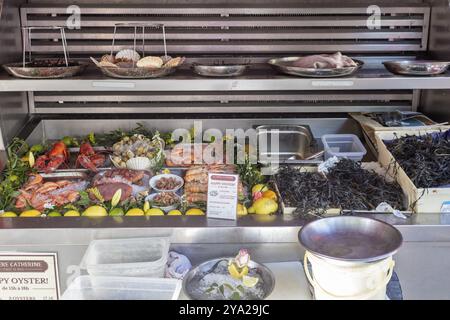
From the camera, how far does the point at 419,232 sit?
2.78 metres

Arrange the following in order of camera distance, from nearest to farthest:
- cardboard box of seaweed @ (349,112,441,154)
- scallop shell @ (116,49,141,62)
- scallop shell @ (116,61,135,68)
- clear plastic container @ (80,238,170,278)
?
clear plastic container @ (80,238,170,278) < scallop shell @ (116,61,135,68) < scallop shell @ (116,49,141,62) < cardboard box of seaweed @ (349,112,441,154)

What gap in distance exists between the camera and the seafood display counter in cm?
282

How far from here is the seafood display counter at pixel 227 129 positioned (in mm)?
2824

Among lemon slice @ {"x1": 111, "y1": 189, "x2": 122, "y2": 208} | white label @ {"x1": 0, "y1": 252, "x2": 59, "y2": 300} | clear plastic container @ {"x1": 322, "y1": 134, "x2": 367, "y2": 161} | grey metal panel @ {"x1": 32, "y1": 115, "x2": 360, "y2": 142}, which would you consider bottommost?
white label @ {"x1": 0, "y1": 252, "x2": 59, "y2": 300}

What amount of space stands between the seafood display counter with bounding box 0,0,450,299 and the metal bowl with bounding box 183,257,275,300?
13 mm

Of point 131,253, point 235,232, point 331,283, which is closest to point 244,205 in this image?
point 235,232

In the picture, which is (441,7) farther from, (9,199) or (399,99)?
(9,199)

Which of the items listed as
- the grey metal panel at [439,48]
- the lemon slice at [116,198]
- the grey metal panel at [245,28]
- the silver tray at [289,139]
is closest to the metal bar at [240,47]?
the grey metal panel at [245,28]

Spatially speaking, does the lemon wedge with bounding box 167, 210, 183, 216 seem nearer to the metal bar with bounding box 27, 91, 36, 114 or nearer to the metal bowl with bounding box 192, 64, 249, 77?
the metal bowl with bounding box 192, 64, 249, 77

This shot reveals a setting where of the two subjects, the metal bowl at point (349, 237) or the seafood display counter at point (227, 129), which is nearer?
the metal bowl at point (349, 237)

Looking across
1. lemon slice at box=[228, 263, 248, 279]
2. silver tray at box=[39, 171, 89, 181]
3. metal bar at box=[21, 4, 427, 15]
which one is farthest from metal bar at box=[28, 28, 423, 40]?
lemon slice at box=[228, 263, 248, 279]

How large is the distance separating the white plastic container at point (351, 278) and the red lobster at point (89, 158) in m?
1.60

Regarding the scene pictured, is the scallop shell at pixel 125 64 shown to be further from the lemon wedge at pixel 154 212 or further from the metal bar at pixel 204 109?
the lemon wedge at pixel 154 212

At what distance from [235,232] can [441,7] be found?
6.52 feet
